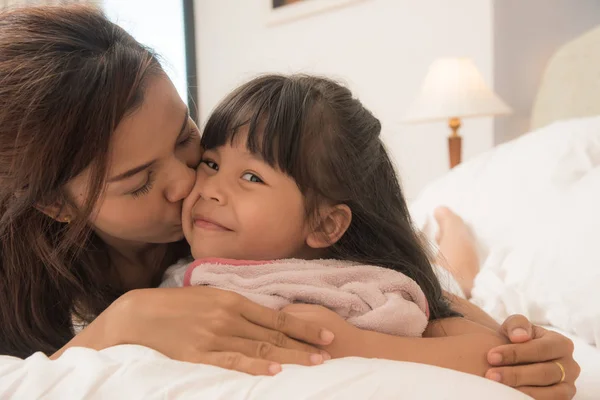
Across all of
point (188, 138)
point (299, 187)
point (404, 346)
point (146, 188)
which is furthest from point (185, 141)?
point (404, 346)

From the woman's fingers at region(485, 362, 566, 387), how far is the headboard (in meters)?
1.48

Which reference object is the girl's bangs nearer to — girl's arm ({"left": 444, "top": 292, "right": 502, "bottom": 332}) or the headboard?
girl's arm ({"left": 444, "top": 292, "right": 502, "bottom": 332})

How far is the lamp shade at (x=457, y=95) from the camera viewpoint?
2.16 meters

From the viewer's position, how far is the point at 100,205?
932 millimetres

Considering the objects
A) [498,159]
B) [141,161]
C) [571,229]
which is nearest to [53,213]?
[141,161]

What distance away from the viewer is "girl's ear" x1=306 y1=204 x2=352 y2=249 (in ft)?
3.13

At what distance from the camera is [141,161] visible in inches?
35.6

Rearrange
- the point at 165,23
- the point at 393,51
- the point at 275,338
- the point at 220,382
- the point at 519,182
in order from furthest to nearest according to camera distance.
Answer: the point at 165,23 → the point at 393,51 → the point at 519,182 → the point at 275,338 → the point at 220,382

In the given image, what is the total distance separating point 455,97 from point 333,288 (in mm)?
1526

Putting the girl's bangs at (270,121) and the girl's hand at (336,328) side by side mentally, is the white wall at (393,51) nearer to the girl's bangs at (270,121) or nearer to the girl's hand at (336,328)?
the girl's bangs at (270,121)

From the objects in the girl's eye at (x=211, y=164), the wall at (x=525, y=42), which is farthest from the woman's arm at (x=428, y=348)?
the wall at (x=525, y=42)

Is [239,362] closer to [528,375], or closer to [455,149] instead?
[528,375]

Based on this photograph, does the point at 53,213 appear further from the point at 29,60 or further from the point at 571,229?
the point at 571,229

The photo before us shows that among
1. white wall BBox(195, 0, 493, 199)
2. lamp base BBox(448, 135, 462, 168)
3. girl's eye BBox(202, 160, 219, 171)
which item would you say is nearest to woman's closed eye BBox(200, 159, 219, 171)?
girl's eye BBox(202, 160, 219, 171)
